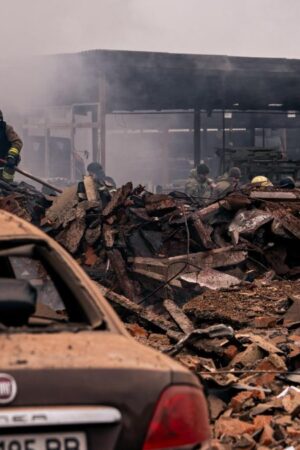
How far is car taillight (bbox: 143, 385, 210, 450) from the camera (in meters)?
2.90

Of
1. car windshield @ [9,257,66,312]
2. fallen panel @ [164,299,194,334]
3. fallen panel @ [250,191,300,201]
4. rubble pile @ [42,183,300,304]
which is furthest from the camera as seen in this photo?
fallen panel @ [250,191,300,201]

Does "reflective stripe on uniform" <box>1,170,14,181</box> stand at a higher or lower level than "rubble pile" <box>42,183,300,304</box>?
higher

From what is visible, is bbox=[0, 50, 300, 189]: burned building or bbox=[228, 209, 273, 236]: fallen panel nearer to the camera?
bbox=[228, 209, 273, 236]: fallen panel

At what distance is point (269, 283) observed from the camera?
10.7 meters

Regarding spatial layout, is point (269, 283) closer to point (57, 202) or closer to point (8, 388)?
point (57, 202)

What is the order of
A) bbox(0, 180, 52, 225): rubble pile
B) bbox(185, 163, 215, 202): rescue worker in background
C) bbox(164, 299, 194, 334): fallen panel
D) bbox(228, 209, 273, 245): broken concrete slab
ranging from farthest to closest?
bbox(185, 163, 215, 202): rescue worker in background
bbox(0, 180, 52, 225): rubble pile
bbox(228, 209, 273, 245): broken concrete slab
bbox(164, 299, 194, 334): fallen panel

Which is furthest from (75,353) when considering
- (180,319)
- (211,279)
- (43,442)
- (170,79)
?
(170,79)

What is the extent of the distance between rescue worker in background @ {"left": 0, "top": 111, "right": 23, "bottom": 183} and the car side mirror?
11.7 m

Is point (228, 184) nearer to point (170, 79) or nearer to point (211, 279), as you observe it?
point (170, 79)

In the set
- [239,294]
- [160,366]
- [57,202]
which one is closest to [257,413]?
[160,366]

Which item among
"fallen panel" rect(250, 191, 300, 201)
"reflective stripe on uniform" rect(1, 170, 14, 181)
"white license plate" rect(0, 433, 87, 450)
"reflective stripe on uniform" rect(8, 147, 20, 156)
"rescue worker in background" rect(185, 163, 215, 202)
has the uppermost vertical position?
"reflective stripe on uniform" rect(8, 147, 20, 156)

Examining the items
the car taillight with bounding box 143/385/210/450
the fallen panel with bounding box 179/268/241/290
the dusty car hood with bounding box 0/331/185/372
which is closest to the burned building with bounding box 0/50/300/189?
the fallen panel with bounding box 179/268/241/290

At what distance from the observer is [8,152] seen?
50.1 feet

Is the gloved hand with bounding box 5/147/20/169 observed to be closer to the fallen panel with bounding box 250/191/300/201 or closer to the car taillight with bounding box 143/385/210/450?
the fallen panel with bounding box 250/191/300/201
